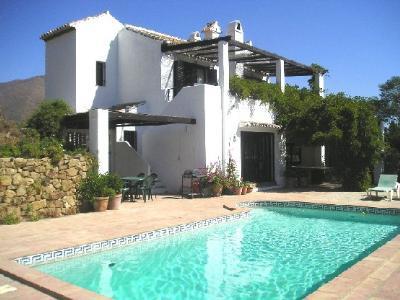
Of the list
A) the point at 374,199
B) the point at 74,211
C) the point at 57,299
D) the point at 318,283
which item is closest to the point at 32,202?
the point at 74,211

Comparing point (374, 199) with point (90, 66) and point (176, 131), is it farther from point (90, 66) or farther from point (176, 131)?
point (90, 66)

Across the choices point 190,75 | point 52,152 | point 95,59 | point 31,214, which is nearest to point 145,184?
point 52,152

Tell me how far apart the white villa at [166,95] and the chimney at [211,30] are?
71mm

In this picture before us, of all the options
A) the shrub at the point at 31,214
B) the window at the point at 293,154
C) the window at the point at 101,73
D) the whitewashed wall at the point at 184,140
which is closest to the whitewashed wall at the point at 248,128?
the whitewashed wall at the point at 184,140

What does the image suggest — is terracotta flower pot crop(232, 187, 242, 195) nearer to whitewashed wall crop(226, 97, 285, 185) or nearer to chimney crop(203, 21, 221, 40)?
whitewashed wall crop(226, 97, 285, 185)

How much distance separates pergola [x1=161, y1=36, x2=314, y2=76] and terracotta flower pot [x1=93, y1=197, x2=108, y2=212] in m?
10.1

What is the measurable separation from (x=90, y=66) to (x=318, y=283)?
1915 cm

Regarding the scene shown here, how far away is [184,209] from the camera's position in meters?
14.3

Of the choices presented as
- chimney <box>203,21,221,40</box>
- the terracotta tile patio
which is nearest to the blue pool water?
the terracotta tile patio

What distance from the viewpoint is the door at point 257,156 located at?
2175cm

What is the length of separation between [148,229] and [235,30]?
18.2 m

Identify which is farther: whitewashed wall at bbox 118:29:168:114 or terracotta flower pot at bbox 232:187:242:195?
whitewashed wall at bbox 118:29:168:114

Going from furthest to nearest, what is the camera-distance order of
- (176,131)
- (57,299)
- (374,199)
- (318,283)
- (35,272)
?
(176,131), (374,199), (318,283), (35,272), (57,299)

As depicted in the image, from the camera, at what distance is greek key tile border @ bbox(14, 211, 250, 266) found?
26.6 feet
